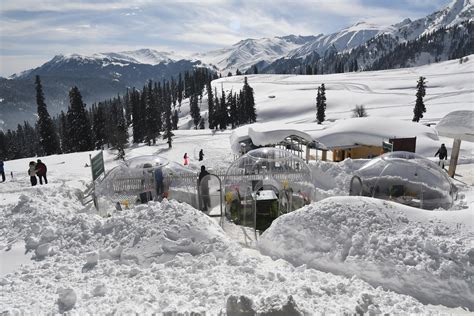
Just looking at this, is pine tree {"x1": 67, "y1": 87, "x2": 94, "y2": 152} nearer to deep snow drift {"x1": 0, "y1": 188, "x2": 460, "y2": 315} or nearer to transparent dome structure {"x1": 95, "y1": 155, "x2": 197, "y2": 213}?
transparent dome structure {"x1": 95, "y1": 155, "x2": 197, "y2": 213}

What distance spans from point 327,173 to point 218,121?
6466 cm

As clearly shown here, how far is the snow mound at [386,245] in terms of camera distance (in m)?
7.20

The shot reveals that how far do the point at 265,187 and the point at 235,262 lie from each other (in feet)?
21.1

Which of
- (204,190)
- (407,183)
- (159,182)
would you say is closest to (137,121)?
(159,182)

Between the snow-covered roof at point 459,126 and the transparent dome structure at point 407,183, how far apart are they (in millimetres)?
4365

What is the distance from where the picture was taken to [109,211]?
46.2ft

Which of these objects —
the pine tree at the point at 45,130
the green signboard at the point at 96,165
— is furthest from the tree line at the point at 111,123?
the green signboard at the point at 96,165

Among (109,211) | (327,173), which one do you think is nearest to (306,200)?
(327,173)

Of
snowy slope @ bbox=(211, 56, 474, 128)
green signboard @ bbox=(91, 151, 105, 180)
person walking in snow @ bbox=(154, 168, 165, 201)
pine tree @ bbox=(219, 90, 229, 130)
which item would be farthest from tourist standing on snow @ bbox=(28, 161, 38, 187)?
pine tree @ bbox=(219, 90, 229, 130)

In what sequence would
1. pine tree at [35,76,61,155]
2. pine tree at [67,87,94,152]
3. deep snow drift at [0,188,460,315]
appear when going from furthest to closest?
pine tree at [67,87,94,152] < pine tree at [35,76,61,155] < deep snow drift at [0,188,460,315]

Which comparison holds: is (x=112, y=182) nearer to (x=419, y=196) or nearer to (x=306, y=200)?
(x=306, y=200)

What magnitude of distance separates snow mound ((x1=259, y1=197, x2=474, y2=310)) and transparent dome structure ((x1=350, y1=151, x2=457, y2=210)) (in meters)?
4.32

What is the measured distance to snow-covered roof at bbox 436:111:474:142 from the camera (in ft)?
54.7

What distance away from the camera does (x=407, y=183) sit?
44.4 ft
